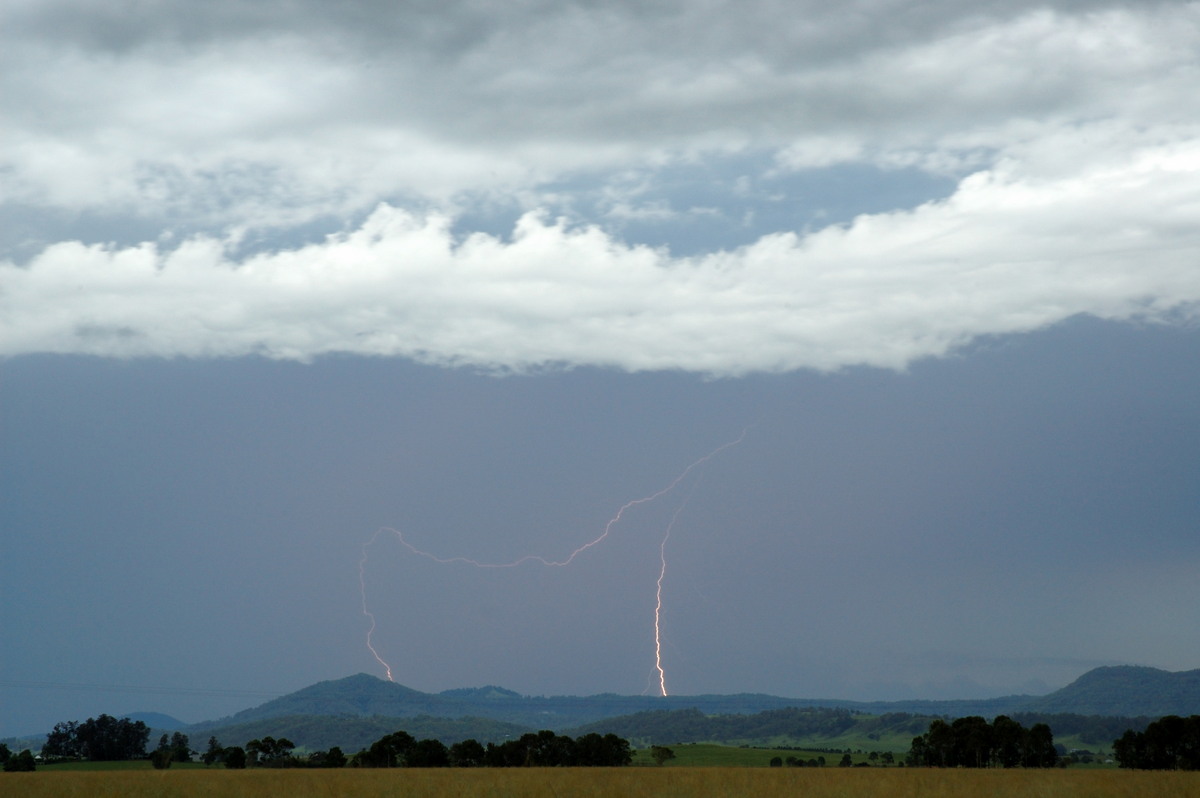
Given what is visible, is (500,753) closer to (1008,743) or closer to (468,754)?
(468,754)

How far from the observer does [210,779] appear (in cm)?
3606

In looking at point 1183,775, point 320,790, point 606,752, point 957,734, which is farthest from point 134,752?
point 1183,775

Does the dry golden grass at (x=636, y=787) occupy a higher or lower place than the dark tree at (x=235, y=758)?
higher

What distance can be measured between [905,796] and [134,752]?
135019 millimetres

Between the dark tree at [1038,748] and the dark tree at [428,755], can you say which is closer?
the dark tree at [1038,748]

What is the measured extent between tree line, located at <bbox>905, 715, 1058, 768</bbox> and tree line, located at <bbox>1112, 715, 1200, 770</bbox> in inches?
184

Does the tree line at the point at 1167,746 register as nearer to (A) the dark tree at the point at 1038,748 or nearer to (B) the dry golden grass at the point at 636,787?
(A) the dark tree at the point at 1038,748

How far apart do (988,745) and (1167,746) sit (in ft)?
32.2

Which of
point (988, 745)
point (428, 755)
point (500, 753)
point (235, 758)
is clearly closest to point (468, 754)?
point (500, 753)

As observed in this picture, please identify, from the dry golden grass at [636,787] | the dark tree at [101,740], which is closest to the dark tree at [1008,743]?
the dry golden grass at [636,787]

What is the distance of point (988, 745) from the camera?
216 ft

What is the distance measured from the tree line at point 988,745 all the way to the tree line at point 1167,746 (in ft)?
15.4

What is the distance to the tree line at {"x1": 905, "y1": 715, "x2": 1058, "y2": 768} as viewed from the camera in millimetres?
64875

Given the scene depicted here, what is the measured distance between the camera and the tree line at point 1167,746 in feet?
196
